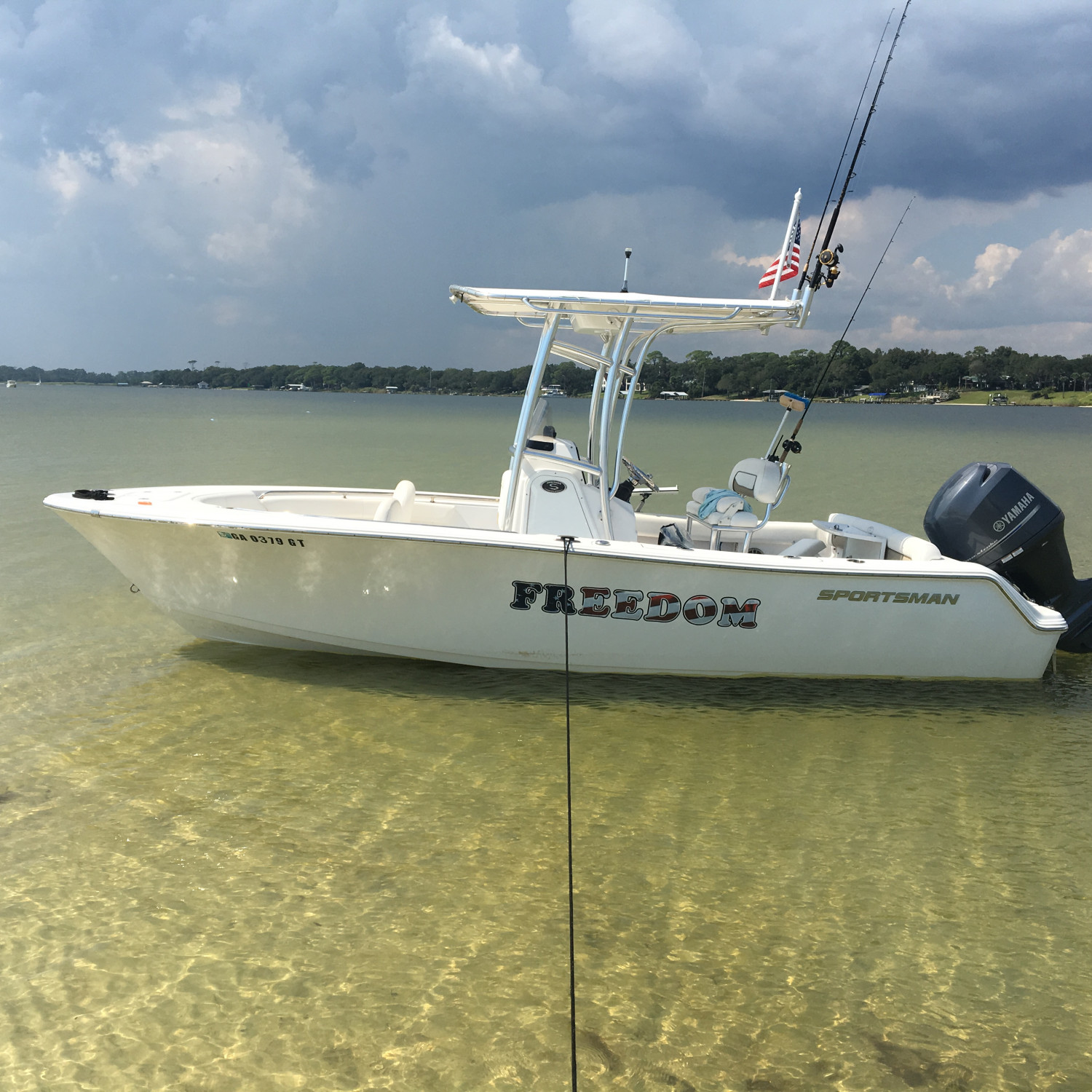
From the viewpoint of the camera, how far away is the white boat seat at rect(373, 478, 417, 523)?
641 centimetres

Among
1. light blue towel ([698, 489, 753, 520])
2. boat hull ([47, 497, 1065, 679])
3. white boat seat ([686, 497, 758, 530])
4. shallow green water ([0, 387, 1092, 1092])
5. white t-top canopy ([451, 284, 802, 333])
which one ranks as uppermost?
white t-top canopy ([451, 284, 802, 333])

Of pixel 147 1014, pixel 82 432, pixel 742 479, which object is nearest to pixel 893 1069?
pixel 147 1014

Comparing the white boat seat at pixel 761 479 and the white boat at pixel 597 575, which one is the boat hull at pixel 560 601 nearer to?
the white boat at pixel 597 575

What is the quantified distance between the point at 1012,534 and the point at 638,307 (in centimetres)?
320

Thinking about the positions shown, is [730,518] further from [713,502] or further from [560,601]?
[560,601]

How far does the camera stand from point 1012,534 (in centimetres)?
618

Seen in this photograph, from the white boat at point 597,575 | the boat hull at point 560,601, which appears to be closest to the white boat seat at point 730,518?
the white boat at point 597,575

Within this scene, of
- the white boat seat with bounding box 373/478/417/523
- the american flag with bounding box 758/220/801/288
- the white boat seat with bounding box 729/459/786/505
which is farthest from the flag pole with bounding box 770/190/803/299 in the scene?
the white boat seat with bounding box 373/478/417/523

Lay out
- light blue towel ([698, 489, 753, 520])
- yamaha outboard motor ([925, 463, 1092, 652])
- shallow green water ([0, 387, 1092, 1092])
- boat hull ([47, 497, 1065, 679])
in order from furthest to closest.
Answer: light blue towel ([698, 489, 753, 520]) < yamaha outboard motor ([925, 463, 1092, 652]) < boat hull ([47, 497, 1065, 679]) < shallow green water ([0, 387, 1092, 1092])

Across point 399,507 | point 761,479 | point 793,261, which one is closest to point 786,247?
point 793,261

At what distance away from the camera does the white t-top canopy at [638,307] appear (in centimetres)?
555

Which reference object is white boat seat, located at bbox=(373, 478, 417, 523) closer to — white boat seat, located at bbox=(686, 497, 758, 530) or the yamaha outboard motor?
white boat seat, located at bbox=(686, 497, 758, 530)

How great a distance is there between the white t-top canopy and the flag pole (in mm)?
172

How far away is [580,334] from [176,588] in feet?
11.7
